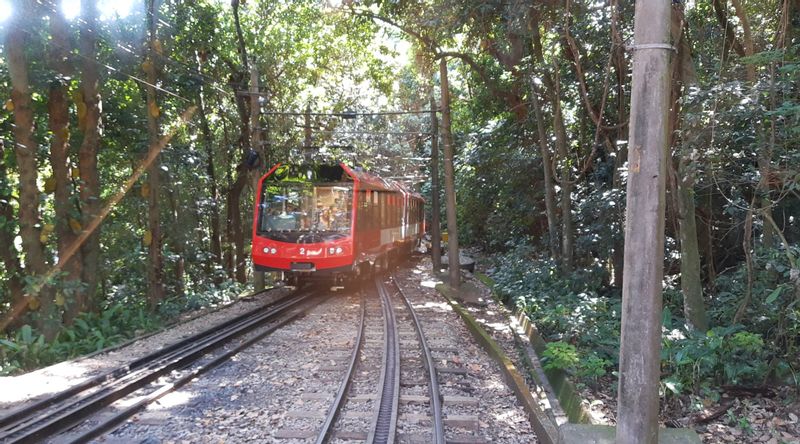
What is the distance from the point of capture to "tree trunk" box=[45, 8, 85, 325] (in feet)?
34.4

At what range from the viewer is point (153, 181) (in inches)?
498

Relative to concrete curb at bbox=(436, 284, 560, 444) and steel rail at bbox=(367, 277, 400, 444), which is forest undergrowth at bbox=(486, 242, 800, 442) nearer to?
concrete curb at bbox=(436, 284, 560, 444)

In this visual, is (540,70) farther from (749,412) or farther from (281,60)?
(281,60)

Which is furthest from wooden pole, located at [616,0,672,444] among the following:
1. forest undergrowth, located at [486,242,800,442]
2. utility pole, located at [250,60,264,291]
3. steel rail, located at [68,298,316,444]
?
utility pole, located at [250,60,264,291]

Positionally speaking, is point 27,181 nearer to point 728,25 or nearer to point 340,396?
point 340,396

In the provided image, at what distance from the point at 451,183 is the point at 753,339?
30.4 ft

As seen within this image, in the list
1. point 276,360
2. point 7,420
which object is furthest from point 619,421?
point 276,360

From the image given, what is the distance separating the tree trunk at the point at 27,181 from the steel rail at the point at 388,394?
18.5ft

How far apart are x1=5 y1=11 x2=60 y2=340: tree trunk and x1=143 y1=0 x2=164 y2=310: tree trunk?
9.47 feet

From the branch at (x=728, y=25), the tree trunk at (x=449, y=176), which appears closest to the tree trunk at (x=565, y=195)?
Answer: the tree trunk at (x=449, y=176)

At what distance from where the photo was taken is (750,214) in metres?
6.32

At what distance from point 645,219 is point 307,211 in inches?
435

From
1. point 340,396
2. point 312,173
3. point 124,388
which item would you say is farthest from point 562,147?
point 124,388

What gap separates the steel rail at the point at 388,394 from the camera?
16.7 ft
